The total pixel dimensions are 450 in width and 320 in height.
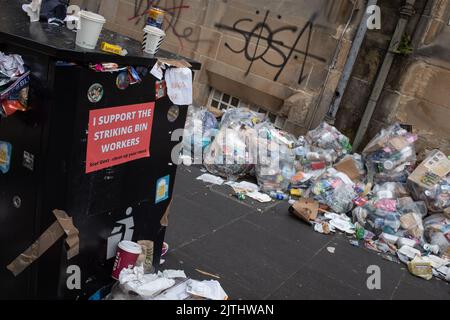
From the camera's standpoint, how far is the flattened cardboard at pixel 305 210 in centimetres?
473

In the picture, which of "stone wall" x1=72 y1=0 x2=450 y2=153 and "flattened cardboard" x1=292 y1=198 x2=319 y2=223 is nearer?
"flattened cardboard" x1=292 y1=198 x2=319 y2=223

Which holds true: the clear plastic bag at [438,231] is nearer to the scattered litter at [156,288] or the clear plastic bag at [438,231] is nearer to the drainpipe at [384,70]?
the drainpipe at [384,70]

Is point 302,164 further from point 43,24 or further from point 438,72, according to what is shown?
point 43,24

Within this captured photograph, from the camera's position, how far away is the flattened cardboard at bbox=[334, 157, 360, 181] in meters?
5.68

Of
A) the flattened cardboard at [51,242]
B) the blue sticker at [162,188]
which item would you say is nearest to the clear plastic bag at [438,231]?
the blue sticker at [162,188]

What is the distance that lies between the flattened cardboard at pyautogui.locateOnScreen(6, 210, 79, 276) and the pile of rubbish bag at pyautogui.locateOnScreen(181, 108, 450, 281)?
292 cm

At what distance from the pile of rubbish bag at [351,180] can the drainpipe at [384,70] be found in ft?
1.31

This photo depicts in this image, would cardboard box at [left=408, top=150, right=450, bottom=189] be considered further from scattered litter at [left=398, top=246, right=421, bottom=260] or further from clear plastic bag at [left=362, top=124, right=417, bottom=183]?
scattered litter at [left=398, top=246, right=421, bottom=260]

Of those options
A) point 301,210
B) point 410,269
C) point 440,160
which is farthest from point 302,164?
point 410,269

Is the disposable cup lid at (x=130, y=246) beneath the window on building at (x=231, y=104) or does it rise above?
above

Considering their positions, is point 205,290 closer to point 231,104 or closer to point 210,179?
point 210,179

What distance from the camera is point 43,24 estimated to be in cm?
255

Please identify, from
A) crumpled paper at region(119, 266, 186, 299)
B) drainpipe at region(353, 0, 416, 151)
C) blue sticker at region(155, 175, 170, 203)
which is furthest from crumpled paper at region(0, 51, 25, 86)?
drainpipe at region(353, 0, 416, 151)

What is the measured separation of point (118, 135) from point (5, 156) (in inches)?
23.6
